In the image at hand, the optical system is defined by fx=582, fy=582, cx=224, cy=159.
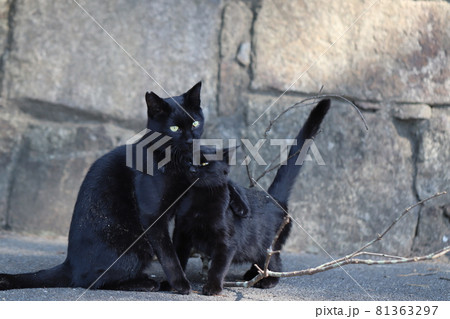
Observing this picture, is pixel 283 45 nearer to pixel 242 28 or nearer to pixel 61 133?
pixel 242 28

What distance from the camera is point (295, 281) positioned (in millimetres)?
2869

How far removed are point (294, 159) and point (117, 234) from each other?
1055 mm

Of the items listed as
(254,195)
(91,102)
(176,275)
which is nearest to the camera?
(176,275)

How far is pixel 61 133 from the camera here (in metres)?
3.75

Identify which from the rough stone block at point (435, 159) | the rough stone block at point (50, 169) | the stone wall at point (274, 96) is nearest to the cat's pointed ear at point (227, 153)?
the stone wall at point (274, 96)

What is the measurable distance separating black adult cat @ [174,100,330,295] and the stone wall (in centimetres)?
88

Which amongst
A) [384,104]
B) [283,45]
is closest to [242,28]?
[283,45]

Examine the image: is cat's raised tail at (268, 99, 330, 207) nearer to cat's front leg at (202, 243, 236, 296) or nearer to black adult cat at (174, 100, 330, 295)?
black adult cat at (174, 100, 330, 295)

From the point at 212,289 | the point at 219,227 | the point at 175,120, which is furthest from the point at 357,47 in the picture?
the point at 212,289

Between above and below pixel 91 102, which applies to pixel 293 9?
above

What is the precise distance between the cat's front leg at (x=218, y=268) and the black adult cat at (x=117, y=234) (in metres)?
0.10

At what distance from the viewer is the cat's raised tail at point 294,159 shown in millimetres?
3025

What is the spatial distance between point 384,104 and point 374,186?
0.54 meters

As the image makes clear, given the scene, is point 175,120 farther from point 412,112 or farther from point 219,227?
point 412,112
